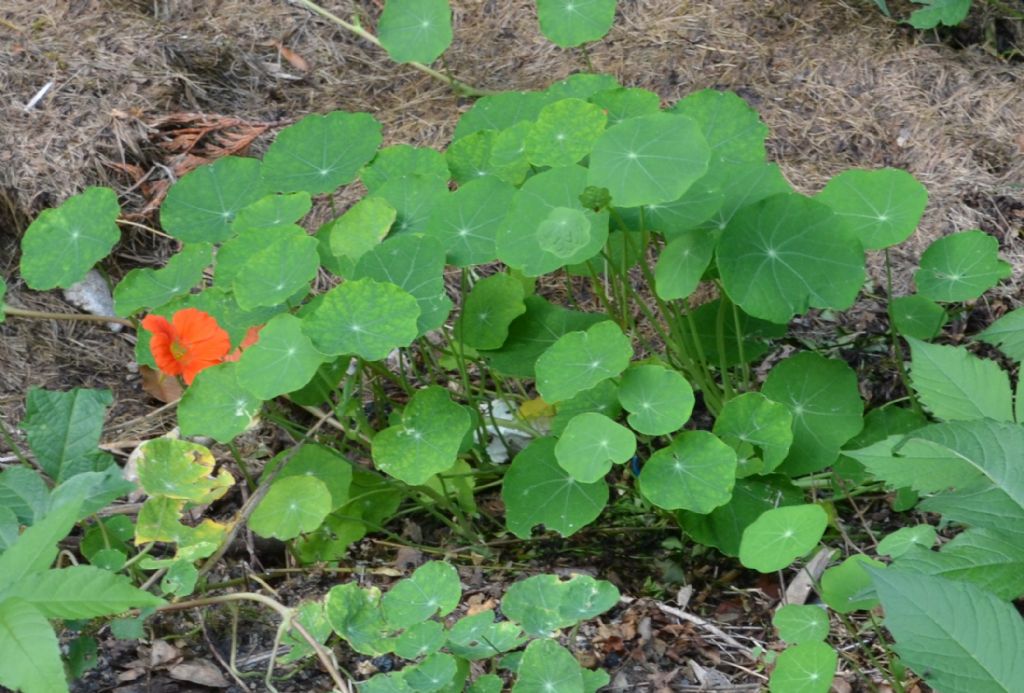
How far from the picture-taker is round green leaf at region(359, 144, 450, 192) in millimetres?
2373

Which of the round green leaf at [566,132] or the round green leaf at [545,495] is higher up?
the round green leaf at [566,132]

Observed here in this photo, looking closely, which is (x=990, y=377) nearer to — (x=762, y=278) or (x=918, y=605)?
(x=762, y=278)

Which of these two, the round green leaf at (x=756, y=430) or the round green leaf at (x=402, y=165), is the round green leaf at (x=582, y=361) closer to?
the round green leaf at (x=756, y=430)

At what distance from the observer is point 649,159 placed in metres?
1.97

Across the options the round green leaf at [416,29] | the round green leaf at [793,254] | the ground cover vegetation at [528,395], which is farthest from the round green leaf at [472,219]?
the round green leaf at [416,29]

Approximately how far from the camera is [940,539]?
219 cm

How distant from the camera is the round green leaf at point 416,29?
2.96 meters

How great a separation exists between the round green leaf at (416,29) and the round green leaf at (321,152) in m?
0.59

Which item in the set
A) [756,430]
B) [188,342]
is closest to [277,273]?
[188,342]

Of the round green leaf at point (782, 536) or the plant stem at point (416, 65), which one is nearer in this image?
the round green leaf at point (782, 536)

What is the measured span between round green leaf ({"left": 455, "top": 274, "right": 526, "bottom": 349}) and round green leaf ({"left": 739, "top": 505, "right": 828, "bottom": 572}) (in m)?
0.72

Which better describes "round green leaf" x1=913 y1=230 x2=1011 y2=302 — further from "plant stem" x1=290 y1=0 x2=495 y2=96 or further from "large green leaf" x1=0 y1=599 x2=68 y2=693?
"large green leaf" x1=0 y1=599 x2=68 y2=693

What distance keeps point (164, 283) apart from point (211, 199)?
226 mm

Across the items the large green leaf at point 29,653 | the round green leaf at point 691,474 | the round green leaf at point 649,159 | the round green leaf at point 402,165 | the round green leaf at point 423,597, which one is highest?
the round green leaf at point 649,159
